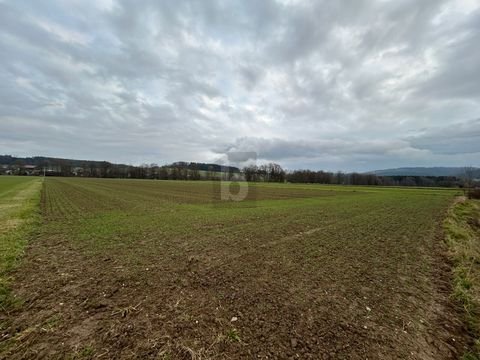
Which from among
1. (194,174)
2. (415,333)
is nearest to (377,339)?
(415,333)

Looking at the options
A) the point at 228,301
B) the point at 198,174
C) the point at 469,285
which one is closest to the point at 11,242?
the point at 228,301

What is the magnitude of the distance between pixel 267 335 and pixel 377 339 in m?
1.91

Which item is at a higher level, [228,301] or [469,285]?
[228,301]

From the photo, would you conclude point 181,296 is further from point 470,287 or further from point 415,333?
point 470,287

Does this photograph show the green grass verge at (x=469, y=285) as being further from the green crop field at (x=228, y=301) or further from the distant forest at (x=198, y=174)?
the distant forest at (x=198, y=174)

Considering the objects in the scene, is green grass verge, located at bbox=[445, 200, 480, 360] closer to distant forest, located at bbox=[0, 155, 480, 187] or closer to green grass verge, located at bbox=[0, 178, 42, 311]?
green grass verge, located at bbox=[0, 178, 42, 311]

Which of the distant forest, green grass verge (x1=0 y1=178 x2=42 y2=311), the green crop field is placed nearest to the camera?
the green crop field

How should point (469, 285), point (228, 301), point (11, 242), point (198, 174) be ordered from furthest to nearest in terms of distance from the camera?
point (198, 174) < point (11, 242) < point (469, 285) < point (228, 301)

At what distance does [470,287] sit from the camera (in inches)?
236

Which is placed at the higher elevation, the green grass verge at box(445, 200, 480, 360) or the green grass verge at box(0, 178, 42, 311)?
the green grass verge at box(0, 178, 42, 311)

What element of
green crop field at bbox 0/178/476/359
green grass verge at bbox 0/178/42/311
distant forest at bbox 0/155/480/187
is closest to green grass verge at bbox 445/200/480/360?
green crop field at bbox 0/178/476/359

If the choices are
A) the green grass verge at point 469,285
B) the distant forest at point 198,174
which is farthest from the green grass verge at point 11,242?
the distant forest at point 198,174

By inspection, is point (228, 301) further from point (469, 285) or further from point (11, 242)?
point (11, 242)

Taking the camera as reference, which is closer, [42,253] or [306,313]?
[306,313]
